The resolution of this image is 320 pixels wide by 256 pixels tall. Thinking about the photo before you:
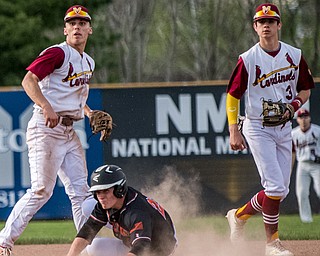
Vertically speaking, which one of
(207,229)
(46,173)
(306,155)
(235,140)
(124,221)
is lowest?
(207,229)

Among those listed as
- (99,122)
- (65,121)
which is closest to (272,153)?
(99,122)

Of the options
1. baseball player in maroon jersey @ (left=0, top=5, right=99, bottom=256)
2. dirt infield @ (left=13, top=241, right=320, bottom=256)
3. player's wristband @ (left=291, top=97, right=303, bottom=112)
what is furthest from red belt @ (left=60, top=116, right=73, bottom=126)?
player's wristband @ (left=291, top=97, right=303, bottom=112)

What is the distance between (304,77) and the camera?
7.83 metres

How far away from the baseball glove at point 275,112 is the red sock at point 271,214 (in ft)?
2.06

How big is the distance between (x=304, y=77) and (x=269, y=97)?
383 millimetres

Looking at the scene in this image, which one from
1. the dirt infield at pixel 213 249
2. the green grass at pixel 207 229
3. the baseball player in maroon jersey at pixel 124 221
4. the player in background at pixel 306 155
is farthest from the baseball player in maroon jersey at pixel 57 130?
the player in background at pixel 306 155

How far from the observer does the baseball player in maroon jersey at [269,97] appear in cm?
762

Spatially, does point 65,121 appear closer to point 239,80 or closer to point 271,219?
point 239,80

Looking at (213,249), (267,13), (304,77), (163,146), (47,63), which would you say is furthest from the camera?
(163,146)

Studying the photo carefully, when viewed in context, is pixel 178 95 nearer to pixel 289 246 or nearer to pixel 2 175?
pixel 2 175

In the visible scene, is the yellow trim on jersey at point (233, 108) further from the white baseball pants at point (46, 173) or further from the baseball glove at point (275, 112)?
the white baseball pants at point (46, 173)

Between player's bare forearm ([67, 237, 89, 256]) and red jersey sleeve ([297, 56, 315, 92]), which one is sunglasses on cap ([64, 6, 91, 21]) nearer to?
red jersey sleeve ([297, 56, 315, 92])

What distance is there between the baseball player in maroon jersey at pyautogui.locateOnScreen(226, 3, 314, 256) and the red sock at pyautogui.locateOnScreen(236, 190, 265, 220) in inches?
5.3

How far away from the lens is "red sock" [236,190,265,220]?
7.94m
